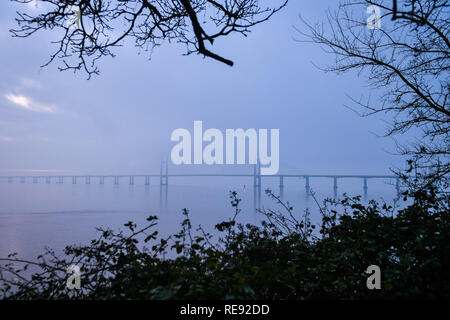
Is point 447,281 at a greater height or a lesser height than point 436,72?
lesser

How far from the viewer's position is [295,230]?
12.2 ft

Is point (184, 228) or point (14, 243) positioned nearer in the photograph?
point (184, 228)

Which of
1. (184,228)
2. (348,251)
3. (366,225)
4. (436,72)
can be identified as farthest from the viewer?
(436,72)

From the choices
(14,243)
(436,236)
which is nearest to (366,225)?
(436,236)

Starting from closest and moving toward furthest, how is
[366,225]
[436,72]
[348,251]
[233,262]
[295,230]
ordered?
1. [233,262]
2. [348,251]
3. [366,225]
4. [295,230]
5. [436,72]

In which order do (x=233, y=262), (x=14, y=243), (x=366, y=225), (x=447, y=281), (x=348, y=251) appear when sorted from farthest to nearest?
(x=14, y=243) < (x=366, y=225) < (x=348, y=251) < (x=233, y=262) < (x=447, y=281)

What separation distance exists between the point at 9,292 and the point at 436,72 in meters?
6.32

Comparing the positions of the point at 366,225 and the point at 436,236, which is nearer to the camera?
the point at 436,236
